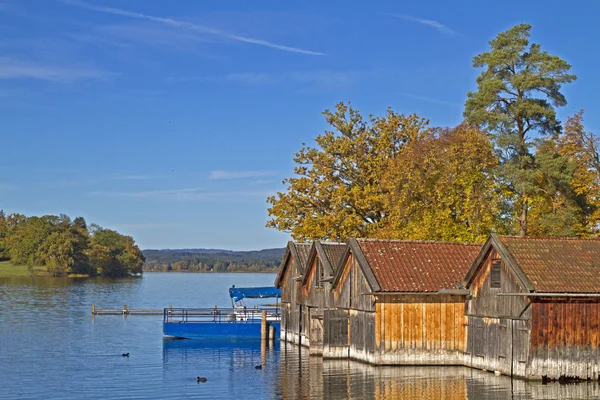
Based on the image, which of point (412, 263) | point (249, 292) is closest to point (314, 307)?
point (412, 263)

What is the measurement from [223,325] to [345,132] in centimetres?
2138

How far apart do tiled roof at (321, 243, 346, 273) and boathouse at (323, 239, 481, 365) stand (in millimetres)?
5967

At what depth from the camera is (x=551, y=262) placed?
1475 inches

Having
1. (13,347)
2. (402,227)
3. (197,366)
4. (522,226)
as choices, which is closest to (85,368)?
(197,366)

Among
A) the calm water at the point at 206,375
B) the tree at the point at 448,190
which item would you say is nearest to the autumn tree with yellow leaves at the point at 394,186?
the tree at the point at 448,190

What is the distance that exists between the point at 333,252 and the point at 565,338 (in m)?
17.7

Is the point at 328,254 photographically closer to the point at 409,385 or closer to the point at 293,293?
the point at 293,293

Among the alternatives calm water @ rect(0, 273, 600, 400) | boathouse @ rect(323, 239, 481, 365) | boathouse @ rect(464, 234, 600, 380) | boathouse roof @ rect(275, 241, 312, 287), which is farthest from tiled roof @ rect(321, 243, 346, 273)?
boathouse @ rect(464, 234, 600, 380)

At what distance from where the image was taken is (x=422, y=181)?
61.6 meters

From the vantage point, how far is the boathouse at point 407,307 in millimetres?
41469

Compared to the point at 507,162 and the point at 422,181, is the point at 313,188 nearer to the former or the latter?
the point at 422,181

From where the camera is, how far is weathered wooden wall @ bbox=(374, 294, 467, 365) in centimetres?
4150

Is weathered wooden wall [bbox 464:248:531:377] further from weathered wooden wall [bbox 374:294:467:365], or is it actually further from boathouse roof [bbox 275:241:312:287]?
boathouse roof [bbox 275:241:312:287]

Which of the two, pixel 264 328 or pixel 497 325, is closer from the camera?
pixel 497 325
